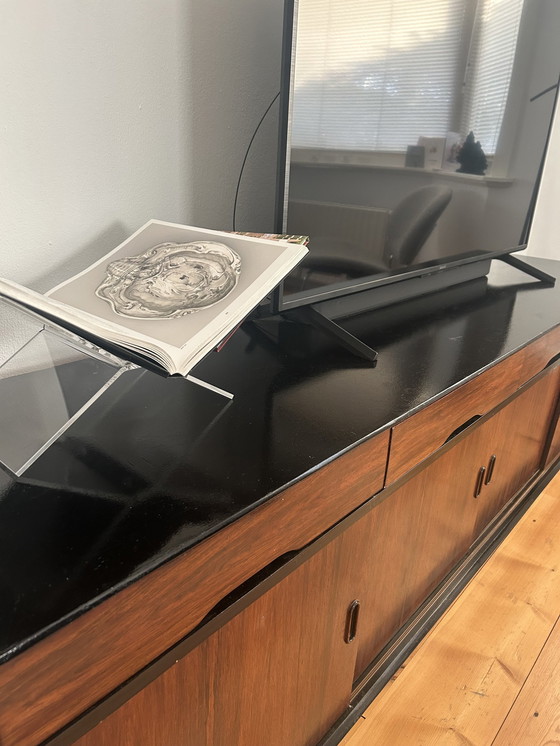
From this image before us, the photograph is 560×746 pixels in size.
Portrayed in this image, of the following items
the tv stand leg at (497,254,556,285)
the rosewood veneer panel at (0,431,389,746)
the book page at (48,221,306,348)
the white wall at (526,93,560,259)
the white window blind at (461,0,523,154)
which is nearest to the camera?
the rosewood veneer panel at (0,431,389,746)

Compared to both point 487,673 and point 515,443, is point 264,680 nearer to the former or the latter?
point 487,673

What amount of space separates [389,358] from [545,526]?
0.92m

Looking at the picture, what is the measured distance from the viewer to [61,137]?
834 mm

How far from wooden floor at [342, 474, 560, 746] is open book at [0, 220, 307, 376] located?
77 centimetres

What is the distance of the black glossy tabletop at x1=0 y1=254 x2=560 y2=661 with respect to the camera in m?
0.50

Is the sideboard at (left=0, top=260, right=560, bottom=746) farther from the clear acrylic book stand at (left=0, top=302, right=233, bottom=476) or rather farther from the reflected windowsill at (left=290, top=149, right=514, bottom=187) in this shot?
the reflected windowsill at (left=290, top=149, right=514, bottom=187)

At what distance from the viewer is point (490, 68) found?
1.27 m

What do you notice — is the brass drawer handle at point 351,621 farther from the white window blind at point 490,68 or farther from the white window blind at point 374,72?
the white window blind at point 490,68

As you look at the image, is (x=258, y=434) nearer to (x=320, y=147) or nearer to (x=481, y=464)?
(x=320, y=147)

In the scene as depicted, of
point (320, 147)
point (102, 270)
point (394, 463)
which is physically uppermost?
point (320, 147)

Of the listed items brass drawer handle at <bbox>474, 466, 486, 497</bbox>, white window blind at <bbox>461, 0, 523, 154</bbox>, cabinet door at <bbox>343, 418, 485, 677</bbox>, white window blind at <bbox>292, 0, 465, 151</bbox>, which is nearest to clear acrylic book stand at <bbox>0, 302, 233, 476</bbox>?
cabinet door at <bbox>343, 418, 485, 677</bbox>

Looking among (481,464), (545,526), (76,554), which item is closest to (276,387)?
(76,554)

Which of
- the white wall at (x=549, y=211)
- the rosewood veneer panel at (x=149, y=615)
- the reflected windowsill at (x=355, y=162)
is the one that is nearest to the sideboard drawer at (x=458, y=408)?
the rosewood veneer panel at (x=149, y=615)

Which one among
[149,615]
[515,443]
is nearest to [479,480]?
[515,443]
